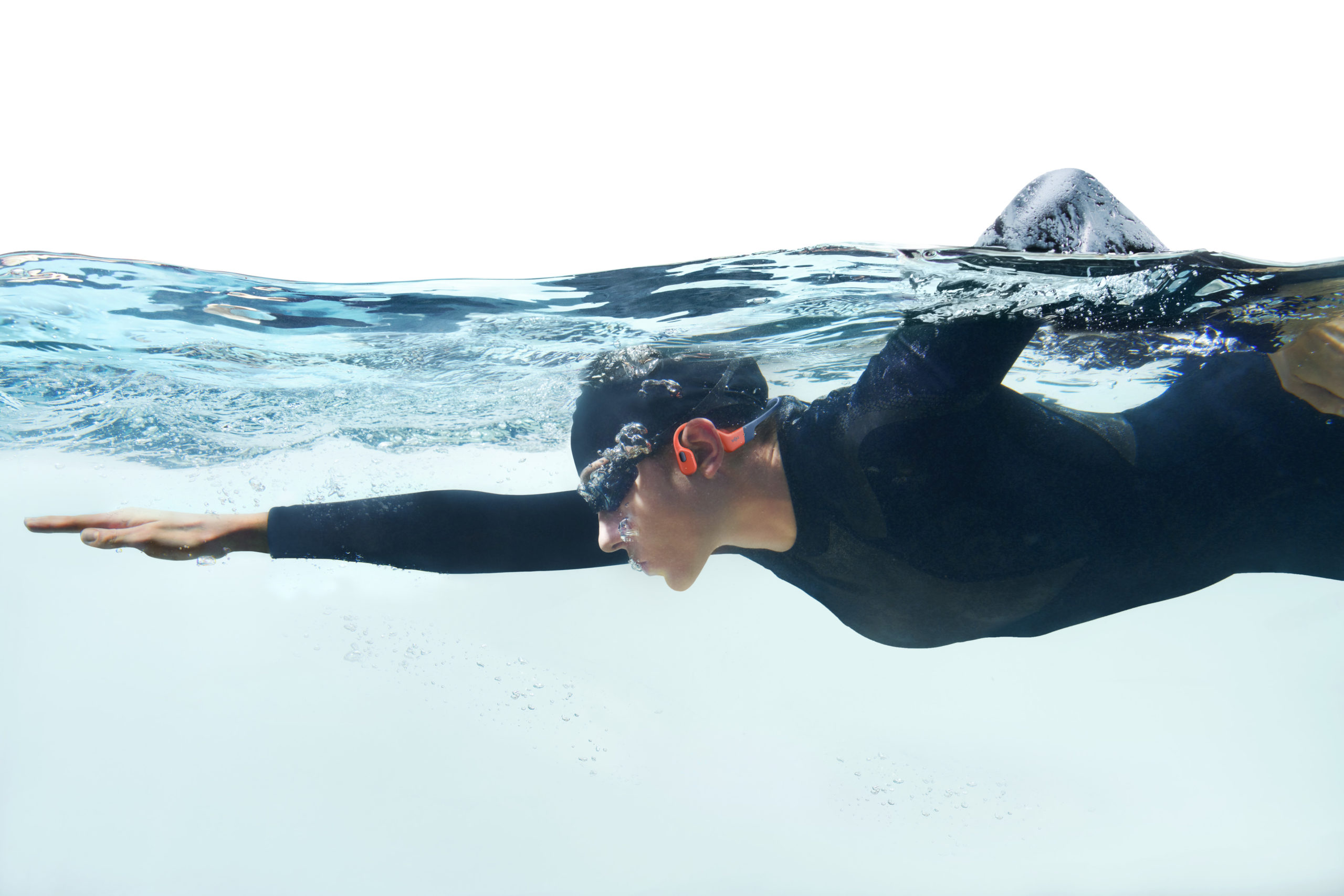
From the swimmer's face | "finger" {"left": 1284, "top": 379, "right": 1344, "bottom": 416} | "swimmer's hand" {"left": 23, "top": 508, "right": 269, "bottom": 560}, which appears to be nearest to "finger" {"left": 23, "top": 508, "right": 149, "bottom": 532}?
"swimmer's hand" {"left": 23, "top": 508, "right": 269, "bottom": 560}

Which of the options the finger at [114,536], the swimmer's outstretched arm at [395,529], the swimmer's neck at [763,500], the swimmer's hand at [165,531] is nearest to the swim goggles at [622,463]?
the swimmer's neck at [763,500]

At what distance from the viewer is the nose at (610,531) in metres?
3.59

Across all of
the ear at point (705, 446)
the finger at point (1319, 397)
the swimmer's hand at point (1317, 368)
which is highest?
the swimmer's hand at point (1317, 368)

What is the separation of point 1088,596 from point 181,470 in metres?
16.2

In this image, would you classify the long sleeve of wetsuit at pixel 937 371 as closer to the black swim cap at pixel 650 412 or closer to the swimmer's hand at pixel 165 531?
the black swim cap at pixel 650 412

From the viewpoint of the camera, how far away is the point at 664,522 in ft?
11.6

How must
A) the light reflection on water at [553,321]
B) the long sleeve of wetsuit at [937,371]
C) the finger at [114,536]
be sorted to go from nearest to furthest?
1. the long sleeve of wetsuit at [937,371]
2. the finger at [114,536]
3. the light reflection on water at [553,321]

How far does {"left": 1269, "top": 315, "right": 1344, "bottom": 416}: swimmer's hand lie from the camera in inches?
128

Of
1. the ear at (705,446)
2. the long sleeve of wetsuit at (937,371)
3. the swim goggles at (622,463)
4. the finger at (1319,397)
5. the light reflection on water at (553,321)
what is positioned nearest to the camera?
the long sleeve of wetsuit at (937,371)

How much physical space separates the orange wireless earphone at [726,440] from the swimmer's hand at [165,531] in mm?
2641

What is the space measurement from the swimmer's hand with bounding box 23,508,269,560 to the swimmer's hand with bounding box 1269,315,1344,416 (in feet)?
19.0

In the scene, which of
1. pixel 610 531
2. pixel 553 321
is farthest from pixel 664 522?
pixel 553 321

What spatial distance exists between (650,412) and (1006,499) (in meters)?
1.89

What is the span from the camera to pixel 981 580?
3428mm
